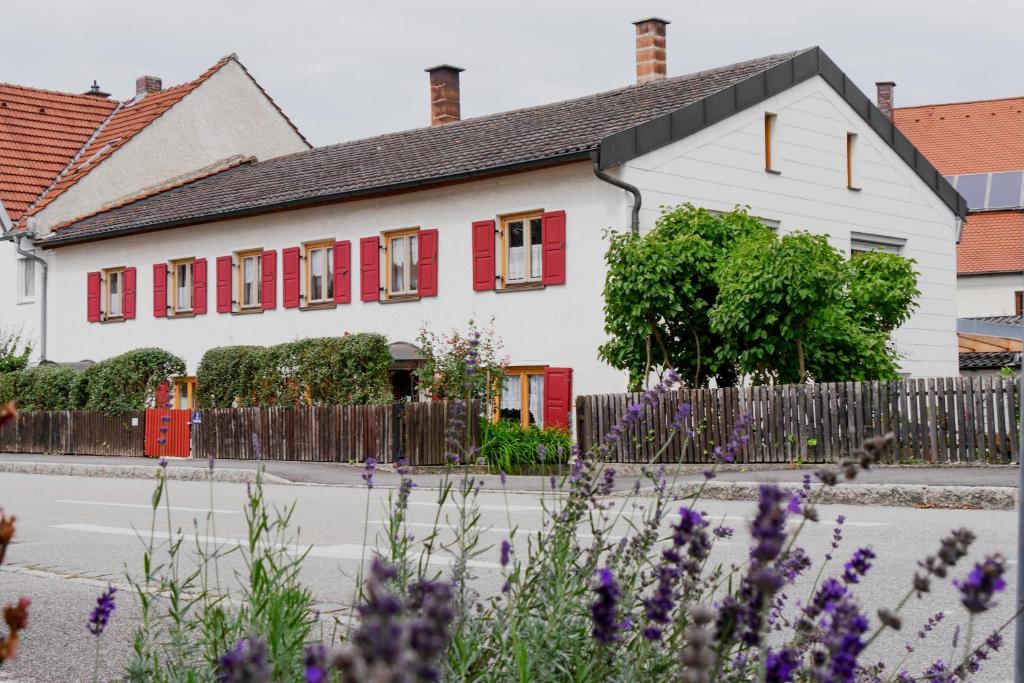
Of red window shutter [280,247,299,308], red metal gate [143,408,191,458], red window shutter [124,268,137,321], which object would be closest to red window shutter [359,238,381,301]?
red window shutter [280,247,299,308]

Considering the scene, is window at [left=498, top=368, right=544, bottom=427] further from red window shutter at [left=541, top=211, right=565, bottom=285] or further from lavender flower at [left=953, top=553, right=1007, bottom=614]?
lavender flower at [left=953, top=553, right=1007, bottom=614]

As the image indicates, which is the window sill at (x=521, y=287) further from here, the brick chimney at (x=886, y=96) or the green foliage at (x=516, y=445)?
the brick chimney at (x=886, y=96)

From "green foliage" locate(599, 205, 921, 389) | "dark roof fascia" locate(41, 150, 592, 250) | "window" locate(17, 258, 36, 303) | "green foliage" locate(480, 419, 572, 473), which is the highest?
"dark roof fascia" locate(41, 150, 592, 250)

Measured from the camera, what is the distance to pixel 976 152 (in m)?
46.6

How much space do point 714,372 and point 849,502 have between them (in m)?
6.52

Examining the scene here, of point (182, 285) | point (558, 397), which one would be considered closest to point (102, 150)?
point (182, 285)

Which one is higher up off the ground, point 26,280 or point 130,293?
point 26,280

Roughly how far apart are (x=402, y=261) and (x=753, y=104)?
758 centimetres

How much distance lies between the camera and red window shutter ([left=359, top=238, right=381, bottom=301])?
26250 millimetres

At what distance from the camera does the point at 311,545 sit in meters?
4.29

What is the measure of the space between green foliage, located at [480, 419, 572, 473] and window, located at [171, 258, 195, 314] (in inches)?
461

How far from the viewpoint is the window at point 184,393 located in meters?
30.1

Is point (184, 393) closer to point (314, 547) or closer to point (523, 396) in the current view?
point (523, 396)

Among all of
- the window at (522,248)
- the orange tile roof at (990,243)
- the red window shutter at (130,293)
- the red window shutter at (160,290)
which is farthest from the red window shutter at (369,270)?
the orange tile roof at (990,243)
